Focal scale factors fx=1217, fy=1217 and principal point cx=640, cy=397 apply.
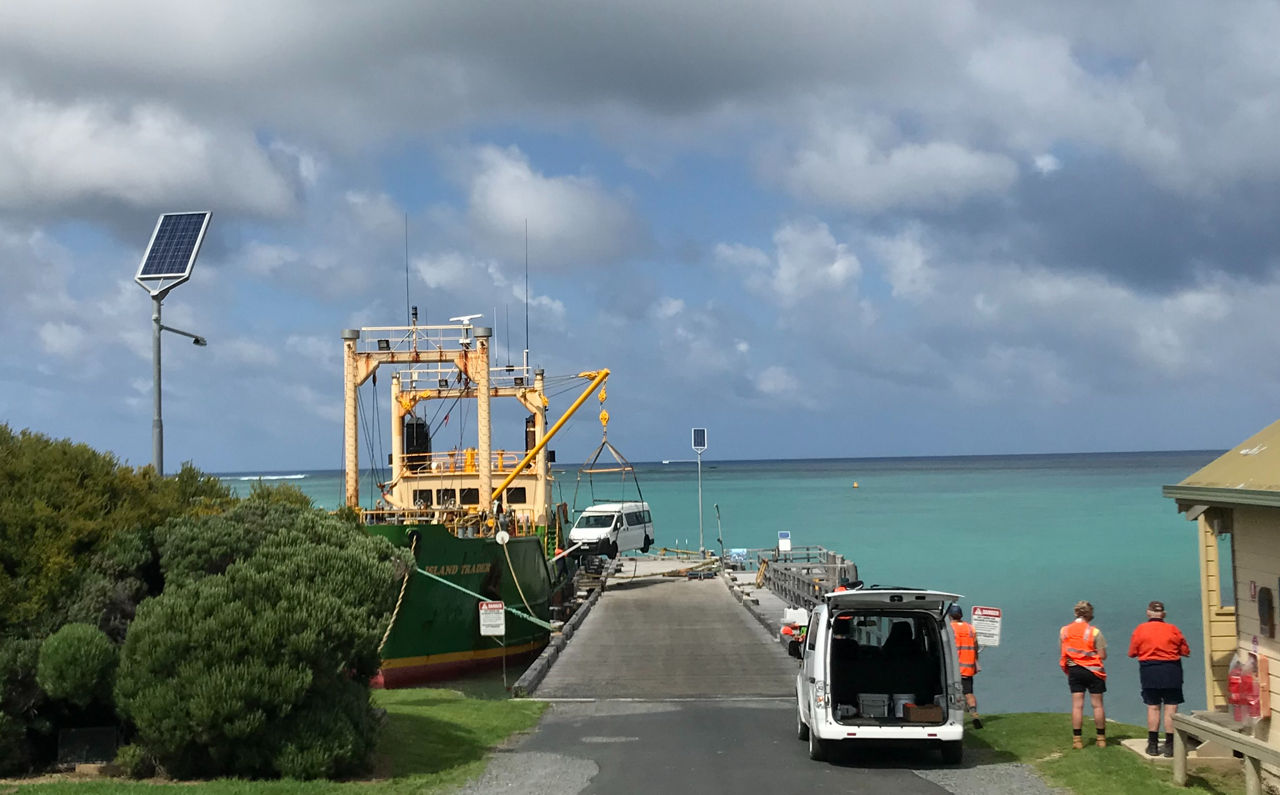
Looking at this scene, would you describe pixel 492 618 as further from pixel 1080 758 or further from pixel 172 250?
pixel 1080 758

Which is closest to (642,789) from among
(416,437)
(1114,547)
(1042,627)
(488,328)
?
(488,328)

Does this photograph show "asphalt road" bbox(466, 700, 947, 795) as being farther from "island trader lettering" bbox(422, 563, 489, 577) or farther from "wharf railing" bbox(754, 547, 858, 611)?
"wharf railing" bbox(754, 547, 858, 611)

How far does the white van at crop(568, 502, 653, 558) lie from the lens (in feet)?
152

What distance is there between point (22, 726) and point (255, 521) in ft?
10.1

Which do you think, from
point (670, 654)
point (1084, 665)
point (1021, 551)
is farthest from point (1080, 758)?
point (1021, 551)

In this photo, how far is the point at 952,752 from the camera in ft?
41.8

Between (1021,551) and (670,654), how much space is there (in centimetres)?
5016

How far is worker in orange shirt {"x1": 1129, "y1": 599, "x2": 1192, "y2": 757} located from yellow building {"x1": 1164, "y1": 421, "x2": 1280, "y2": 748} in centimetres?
41

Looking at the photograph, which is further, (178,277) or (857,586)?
(178,277)

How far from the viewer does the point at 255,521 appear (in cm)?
1342

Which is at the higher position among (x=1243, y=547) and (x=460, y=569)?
(x=1243, y=547)

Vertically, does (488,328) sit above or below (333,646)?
above

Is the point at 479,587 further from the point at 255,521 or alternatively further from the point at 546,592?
the point at 255,521

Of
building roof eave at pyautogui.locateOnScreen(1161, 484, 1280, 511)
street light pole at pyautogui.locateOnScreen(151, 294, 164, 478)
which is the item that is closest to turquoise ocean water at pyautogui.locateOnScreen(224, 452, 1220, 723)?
street light pole at pyautogui.locateOnScreen(151, 294, 164, 478)
